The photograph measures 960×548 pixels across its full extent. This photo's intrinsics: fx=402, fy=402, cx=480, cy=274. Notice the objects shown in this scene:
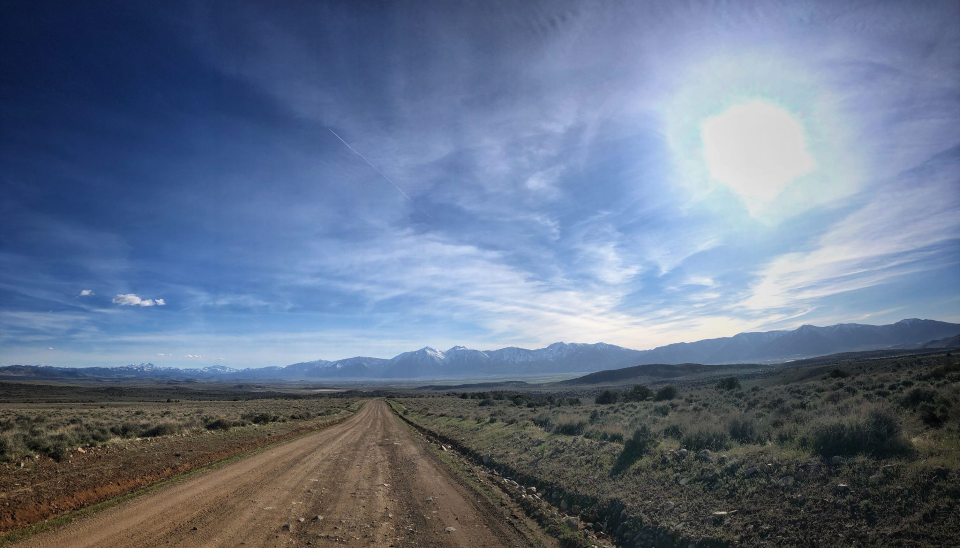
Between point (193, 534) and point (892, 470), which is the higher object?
point (892, 470)

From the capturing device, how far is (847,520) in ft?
21.0

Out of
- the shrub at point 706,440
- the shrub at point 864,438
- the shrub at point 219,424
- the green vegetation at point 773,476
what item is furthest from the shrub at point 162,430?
the shrub at point 864,438

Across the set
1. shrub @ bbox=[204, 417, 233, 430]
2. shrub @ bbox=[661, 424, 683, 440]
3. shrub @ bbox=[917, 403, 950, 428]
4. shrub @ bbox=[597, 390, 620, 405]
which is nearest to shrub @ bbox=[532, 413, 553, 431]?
shrub @ bbox=[661, 424, 683, 440]

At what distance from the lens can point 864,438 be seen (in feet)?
28.6

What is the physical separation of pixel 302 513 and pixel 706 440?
457 inches

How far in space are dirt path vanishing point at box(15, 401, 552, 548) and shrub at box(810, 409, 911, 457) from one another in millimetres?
7224

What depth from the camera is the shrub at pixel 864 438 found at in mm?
8148

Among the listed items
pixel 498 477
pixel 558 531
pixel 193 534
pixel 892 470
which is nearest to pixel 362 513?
pixel 193 534

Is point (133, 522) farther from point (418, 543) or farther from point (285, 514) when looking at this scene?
point (418, 543)

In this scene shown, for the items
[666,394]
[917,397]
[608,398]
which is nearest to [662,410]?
[917,397]

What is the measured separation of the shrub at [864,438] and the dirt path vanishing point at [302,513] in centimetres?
722

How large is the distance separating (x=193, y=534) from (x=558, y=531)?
7265 mm

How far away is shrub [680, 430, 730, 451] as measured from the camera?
12.0m

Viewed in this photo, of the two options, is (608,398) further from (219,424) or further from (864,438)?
(864,438)
